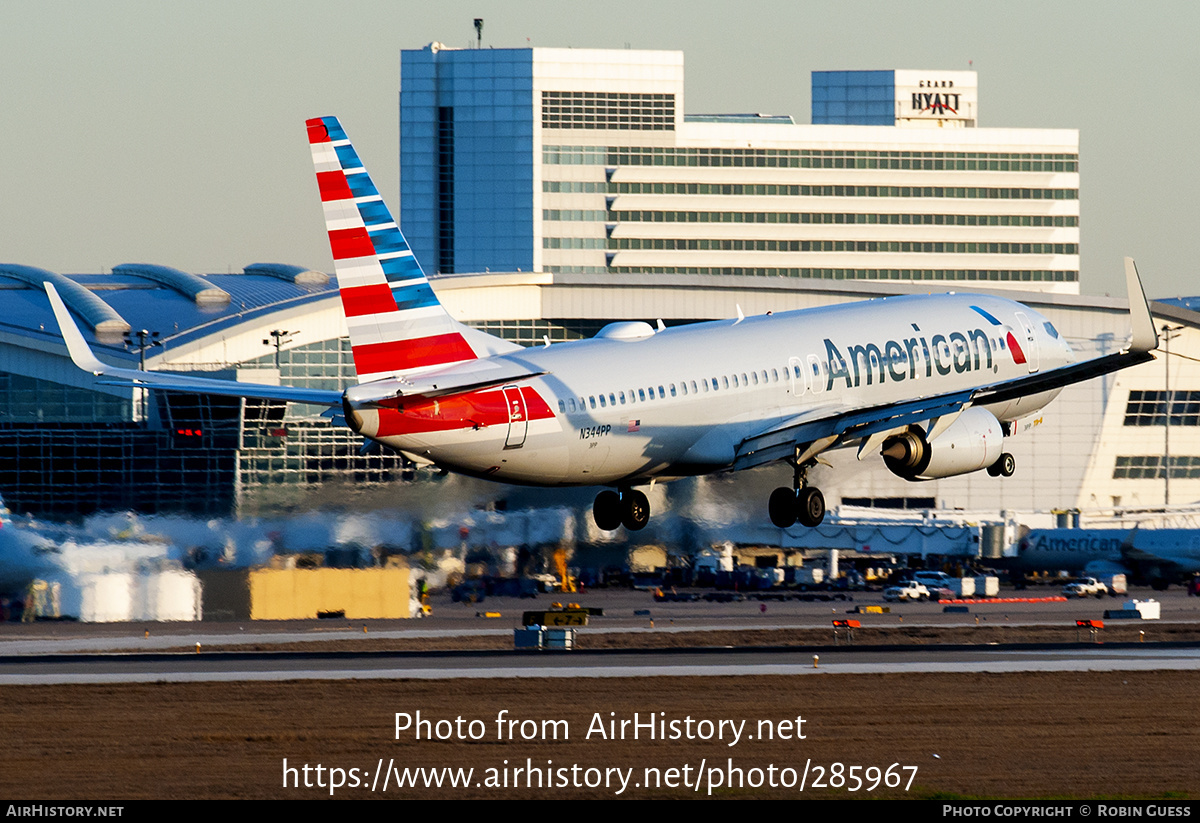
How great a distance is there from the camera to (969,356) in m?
55.7

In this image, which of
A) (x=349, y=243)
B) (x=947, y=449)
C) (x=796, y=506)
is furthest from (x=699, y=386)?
(x=349, y=243)

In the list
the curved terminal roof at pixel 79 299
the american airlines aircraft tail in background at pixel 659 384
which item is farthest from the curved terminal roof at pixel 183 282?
the american airlines aircraft tail in background at pixel 659 384

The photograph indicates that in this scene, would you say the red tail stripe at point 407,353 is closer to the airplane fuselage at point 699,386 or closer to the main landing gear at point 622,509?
the airplane fuselage at point 699,386

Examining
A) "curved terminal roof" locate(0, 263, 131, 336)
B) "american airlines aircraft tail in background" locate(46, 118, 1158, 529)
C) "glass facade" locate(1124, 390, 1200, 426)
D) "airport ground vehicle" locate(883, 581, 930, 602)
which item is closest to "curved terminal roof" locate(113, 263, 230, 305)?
"curved terminal roof" locate(0, 263, 131, 336)

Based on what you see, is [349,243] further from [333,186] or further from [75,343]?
[75,343]

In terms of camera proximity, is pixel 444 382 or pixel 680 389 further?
pixel 680 389

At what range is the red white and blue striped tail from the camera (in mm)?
39500

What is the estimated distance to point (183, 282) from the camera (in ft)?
429

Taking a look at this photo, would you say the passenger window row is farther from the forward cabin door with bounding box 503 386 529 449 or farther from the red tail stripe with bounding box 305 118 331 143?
the red tail stripe with bounding box 305 118 331 143

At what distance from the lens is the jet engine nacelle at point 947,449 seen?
4934 centimetres

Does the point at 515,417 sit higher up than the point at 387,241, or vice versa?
the point at 387,241

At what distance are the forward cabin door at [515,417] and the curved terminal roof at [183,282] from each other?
89.1m

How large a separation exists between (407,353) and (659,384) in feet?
27.8

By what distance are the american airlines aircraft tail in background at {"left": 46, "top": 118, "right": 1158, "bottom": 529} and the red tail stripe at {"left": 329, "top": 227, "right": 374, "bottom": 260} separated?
4 cm
